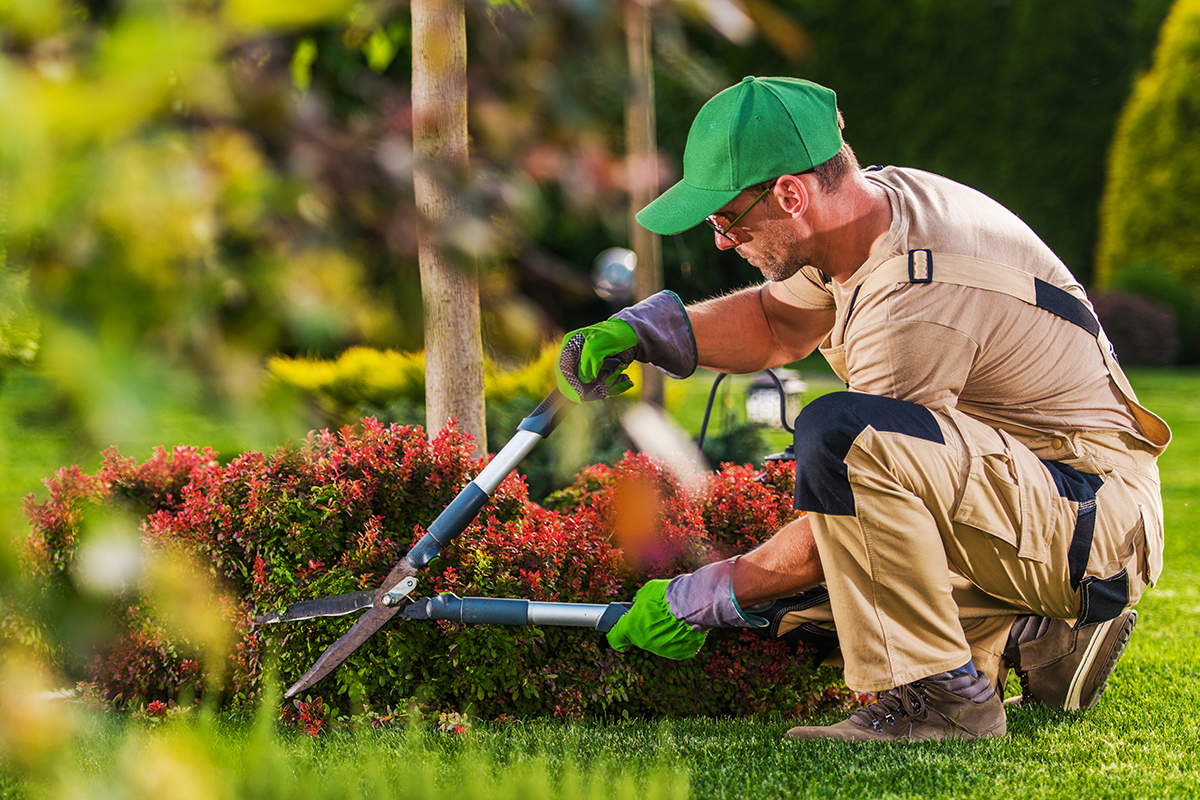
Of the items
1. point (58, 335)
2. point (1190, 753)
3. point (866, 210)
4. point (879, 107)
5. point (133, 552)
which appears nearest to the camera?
point (58, 335)

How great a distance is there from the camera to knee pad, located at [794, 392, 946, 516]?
2.09m

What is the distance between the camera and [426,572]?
97.7 inches

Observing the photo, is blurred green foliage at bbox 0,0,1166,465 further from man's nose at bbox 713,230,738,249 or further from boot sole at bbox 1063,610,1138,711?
boot sole at bbox 1063,610,1138,711

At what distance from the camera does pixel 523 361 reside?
0.87 metres

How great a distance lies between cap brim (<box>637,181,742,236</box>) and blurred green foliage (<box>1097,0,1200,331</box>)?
13.9 metres

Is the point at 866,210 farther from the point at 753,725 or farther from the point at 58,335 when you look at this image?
the point at 58,335

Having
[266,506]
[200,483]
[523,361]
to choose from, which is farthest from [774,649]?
[523,361]

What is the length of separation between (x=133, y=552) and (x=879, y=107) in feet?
51.3

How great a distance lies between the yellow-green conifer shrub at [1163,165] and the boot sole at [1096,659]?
552 inches

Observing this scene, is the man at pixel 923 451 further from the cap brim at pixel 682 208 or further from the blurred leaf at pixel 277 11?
the blurred leaf at pixel 277 11

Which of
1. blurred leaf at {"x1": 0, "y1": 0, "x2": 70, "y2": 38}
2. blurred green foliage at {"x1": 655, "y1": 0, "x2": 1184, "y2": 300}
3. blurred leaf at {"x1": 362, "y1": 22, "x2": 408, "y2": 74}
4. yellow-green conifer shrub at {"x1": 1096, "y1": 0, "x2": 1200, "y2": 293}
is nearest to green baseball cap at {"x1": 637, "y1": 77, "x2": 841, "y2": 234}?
blurred leaf at {"x1": 362, "y1": 22, "x2": 408, "y2": 74}

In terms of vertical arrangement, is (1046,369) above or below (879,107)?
below

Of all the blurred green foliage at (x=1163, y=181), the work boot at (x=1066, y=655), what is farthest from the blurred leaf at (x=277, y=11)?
the blurred green foliage at (x=1163, y=181)

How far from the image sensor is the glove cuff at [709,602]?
7.22 ft
